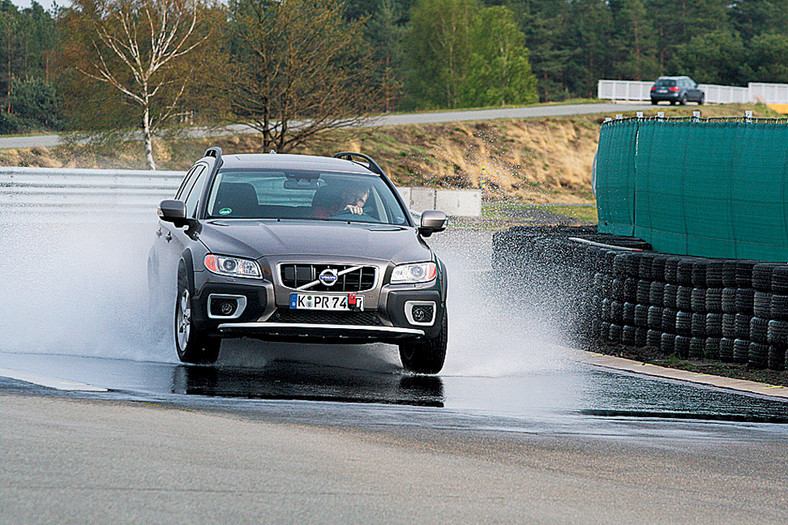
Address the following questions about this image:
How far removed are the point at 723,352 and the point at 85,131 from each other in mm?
41683

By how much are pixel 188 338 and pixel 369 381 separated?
4.33 ft

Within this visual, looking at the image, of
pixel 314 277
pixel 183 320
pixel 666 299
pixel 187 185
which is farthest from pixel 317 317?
pixel 666 299

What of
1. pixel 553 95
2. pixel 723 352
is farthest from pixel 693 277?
pixel 553 95

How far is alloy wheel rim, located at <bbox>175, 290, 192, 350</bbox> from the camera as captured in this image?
8.31m

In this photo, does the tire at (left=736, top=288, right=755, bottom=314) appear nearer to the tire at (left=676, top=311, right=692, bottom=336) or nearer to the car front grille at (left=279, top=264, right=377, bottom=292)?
the tire at (left=676, top=311, right=692, bottom=336)

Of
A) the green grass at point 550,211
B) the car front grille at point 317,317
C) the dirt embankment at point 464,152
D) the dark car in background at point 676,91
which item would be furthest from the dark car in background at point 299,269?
the dark car in background at point 676,91

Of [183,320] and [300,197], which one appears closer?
[183,320]

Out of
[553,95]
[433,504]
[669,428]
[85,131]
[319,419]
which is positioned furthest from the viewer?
[553,95]

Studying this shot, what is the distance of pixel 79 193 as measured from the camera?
24391 mm

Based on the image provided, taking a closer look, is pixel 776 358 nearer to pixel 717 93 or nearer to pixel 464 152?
pixel 464 152

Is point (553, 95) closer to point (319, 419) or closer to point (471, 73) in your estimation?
point (471, 73)

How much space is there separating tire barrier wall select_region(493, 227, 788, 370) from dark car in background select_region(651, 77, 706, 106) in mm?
60630

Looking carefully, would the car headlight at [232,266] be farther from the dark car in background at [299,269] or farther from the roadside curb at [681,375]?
the roadside curb at [681,375]

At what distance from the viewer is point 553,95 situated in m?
116
